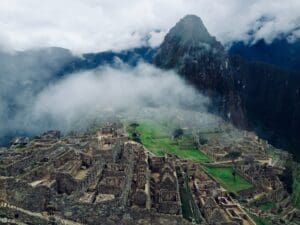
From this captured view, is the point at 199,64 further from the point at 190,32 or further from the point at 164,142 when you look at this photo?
the point at 164,142

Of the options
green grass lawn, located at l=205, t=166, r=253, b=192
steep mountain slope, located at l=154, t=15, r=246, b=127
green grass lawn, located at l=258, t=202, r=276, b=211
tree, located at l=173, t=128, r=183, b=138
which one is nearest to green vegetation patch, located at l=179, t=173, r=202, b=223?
green grass lawn, located at l=205, t=166, r=253, b=192

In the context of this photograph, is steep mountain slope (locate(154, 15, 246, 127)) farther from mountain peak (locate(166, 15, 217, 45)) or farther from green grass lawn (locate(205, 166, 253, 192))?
green grass lawn (locate(205, 166, 253, 192))

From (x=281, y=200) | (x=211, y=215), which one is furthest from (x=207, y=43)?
(x=211, y=215)

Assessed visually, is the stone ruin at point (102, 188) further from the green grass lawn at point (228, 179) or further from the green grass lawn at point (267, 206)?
the green grass lawn at point (267, 206)

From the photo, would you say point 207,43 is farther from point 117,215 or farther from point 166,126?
point 117,215

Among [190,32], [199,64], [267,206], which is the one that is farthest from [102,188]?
[190,32]
